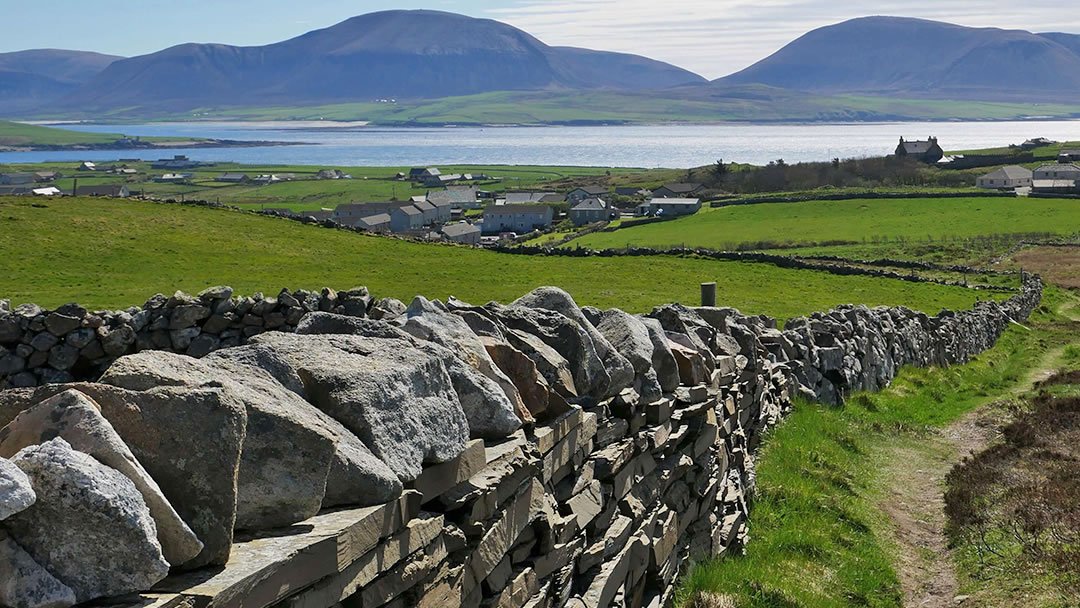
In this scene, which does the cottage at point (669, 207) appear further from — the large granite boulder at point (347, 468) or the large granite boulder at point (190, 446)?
the large granite boulder at point (190, 446)

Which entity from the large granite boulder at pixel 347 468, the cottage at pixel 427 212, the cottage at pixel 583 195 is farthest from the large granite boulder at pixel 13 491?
the cottage at pixel 427 212

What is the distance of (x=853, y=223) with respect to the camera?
9044 cm

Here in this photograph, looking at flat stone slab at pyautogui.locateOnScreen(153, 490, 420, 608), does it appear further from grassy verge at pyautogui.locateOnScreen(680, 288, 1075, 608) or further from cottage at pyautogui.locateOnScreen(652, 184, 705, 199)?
cottage at pyautogui.locateOnScreen(652, 184, 705, 199)

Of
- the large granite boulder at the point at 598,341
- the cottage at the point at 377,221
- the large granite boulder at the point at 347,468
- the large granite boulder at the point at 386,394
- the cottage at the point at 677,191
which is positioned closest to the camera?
the large granite boulder at the point at 347,468

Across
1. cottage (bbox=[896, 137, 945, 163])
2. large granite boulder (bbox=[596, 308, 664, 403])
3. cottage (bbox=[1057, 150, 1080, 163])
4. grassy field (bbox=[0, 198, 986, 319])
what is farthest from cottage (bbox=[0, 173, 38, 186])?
large granite boulder (bbox=[596, 308, 664, 403])

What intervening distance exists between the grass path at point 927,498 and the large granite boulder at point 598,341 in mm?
3926

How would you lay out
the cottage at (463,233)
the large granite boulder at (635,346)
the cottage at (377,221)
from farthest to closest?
the cottage at (377,221) → the cottage at (463,233) → the large granite boulder at (635,346)

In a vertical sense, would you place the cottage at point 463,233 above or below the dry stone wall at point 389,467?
below

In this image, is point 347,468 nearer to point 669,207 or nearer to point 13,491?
point 13,491

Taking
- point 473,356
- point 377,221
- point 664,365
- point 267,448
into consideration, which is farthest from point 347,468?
point 377,221

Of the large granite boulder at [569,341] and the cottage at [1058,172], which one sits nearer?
the large granite boulder at [569,341]

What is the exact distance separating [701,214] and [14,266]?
243 feet

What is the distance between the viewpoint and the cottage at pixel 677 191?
135375 millimetres

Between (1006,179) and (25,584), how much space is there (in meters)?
137
